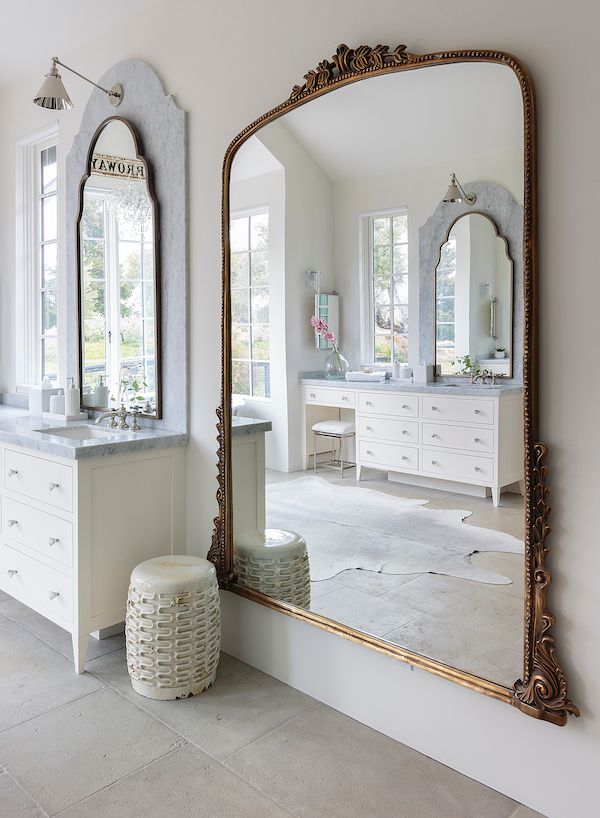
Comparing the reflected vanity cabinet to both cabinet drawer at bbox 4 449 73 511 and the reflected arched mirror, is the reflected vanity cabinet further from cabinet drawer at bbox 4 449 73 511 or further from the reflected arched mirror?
the reflected arched mirror

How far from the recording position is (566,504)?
1812 millimetres

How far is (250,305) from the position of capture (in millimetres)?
2605

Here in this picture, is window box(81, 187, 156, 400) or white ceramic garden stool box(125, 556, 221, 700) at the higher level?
window box(81, 187, 156, 400)

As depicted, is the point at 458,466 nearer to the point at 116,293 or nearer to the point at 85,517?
the point at 85,517

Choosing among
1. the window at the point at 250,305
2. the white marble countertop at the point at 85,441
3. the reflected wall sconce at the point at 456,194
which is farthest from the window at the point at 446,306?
the white marble countertop at the point at 85,441

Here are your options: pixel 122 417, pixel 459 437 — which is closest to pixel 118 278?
pixel 122 417

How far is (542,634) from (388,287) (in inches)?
41.8

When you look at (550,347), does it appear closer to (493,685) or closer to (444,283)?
(444,283)

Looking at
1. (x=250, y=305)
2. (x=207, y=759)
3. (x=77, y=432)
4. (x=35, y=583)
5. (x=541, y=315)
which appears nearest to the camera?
(x=541, y=315)

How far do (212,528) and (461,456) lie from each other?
124 cm

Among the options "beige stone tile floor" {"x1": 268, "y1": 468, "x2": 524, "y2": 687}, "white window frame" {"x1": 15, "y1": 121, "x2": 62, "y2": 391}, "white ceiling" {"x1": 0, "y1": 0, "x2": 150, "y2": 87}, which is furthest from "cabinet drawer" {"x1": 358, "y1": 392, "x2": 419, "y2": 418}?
"white window frame" {"x1": 15, "y1": 121, "x2": 62, "y2": 391}

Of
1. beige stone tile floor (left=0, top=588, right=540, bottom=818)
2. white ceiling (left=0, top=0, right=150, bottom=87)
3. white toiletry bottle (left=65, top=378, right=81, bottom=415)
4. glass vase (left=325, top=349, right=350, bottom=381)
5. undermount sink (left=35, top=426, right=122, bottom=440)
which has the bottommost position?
beige stone tile floor (left=0, top=588, right=540, bottom=818)

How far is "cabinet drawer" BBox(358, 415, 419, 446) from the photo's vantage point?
2.14 meters

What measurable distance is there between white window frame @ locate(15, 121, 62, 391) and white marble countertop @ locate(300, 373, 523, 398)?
257 centimetres
